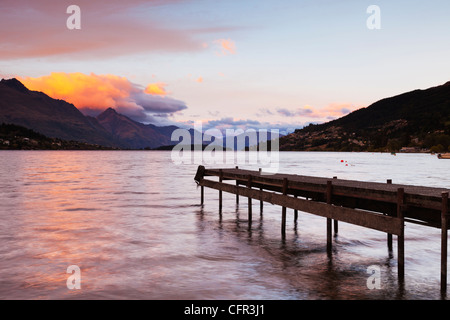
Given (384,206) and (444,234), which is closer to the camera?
(444,234)

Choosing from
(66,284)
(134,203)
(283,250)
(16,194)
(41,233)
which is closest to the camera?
(66,284)

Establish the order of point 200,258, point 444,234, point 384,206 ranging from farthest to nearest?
point 200,258, point 384,206, point 444,234

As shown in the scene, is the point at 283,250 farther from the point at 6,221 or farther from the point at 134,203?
the point at 134,203

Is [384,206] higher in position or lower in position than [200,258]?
higher

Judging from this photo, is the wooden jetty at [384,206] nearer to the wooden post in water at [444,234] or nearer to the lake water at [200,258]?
the wooden post in water at [444,234]

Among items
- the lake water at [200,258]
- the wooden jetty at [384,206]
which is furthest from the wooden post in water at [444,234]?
the lake water at [200,258]

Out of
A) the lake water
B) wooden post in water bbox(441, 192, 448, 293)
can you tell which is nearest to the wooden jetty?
wooden post in water bbox(441, 192, 448, 293)

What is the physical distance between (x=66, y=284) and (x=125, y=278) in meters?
1.64

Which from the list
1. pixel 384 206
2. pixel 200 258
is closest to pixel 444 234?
pixel 384 206

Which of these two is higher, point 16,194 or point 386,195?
point 386,195

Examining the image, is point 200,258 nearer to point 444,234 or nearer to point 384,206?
point 384,206
